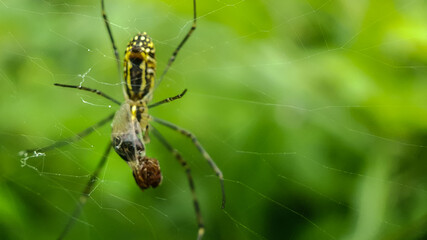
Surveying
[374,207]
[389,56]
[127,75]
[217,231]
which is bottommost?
[217,231]

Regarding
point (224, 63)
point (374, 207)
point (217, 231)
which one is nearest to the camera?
point (374, 207)

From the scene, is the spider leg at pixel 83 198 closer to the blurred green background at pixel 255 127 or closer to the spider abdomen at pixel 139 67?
the blurred green background at pixel 255 127

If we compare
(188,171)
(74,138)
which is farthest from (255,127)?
(74,138)

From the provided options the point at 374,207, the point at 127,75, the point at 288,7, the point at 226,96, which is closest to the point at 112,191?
the point at 127,75

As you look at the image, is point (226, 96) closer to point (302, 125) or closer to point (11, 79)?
point (302, 125)

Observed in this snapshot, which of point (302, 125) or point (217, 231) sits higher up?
point (302, 125)

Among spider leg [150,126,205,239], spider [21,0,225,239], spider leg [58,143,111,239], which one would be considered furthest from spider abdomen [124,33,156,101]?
spider leg [58,143,111,239]

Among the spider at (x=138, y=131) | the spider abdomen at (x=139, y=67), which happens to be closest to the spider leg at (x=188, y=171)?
the spider at (x=138, y=131)
